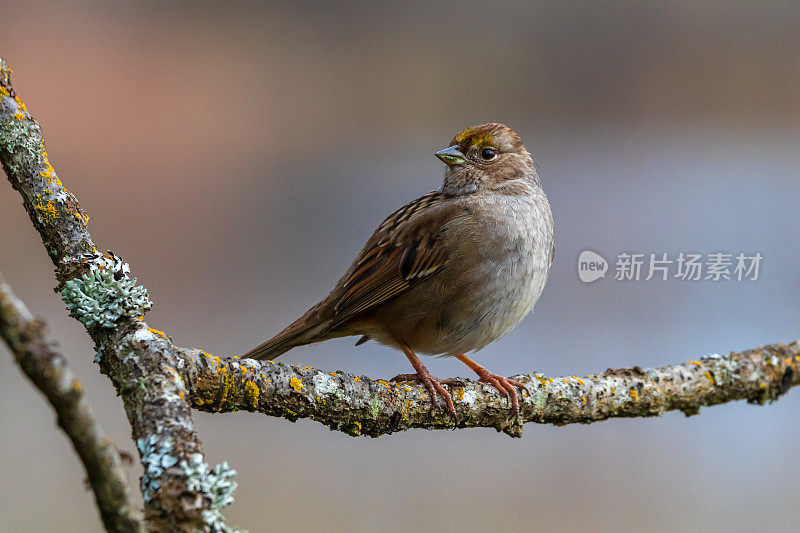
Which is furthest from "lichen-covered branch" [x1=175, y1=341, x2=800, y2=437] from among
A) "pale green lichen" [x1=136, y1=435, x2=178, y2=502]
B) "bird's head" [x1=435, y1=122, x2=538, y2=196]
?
"bird's head" [x1=435, y1=122, x2=538, y2=196]

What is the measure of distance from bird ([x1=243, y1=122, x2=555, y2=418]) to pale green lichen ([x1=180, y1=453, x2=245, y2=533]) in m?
1.39

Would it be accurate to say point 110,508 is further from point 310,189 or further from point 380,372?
point 310,189

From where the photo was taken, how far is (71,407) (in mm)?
1017

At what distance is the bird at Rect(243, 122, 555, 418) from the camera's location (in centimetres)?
277

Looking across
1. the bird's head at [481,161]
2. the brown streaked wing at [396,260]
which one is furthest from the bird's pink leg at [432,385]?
the bird's head at [481,161]

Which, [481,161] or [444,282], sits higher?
[481,161]

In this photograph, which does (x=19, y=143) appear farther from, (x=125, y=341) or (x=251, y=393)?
(x=251, y=393)

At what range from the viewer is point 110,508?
3.51ft

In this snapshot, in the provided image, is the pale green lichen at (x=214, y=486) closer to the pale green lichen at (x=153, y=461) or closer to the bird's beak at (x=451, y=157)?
the pale green lichen at (x=153, y=461)

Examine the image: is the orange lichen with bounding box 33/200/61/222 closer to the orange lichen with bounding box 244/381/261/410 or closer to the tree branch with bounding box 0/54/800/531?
the tree branch with bounding box 0/54/800/531

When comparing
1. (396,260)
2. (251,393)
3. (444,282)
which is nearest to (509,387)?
(444,282)

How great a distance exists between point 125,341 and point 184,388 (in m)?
0.19

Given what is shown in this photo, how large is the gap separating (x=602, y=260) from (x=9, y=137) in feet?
11.4

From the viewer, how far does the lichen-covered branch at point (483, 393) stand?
176 cm
